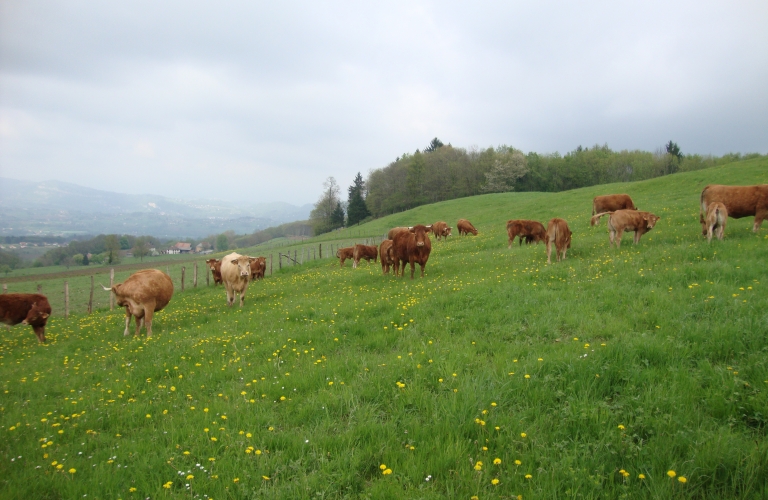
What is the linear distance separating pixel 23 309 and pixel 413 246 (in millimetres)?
14252

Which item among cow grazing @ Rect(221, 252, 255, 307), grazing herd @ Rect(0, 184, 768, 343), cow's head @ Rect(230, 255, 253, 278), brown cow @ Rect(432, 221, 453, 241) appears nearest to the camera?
grazing herd @ Rect(0, 184, 768, 343)

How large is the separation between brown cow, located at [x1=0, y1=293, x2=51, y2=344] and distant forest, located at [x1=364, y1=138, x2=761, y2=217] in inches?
3232

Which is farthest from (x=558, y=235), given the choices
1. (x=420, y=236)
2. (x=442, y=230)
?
(x=442, y=230)

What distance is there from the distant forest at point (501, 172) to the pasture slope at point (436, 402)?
83.6m

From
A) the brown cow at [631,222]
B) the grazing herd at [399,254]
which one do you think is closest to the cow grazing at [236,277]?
the grazing herd at [399,254]

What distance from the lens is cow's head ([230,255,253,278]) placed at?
16.4 meters

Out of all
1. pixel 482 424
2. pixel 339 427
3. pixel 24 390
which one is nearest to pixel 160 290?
pixel 24 390

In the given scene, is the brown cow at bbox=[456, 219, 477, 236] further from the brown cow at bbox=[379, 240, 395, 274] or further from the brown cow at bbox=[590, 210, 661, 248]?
the brown cow at bbox=[590, 210, 661, 248]

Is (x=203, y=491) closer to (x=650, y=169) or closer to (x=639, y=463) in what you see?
(x=639, y=463)

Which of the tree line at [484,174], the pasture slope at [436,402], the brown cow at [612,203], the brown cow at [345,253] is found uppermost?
the tree line at [484,174]

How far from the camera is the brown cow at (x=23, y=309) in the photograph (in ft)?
46.0

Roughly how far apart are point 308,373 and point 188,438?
207 centimetres

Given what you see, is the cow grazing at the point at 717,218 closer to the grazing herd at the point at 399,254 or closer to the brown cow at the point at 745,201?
the grazing herd at the point at 399,254

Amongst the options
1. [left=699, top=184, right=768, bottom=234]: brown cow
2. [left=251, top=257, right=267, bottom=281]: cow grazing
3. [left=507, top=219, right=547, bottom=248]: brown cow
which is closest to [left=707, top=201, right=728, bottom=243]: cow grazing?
[left=699, top=184, right=768, bottom=234]: brown cow
